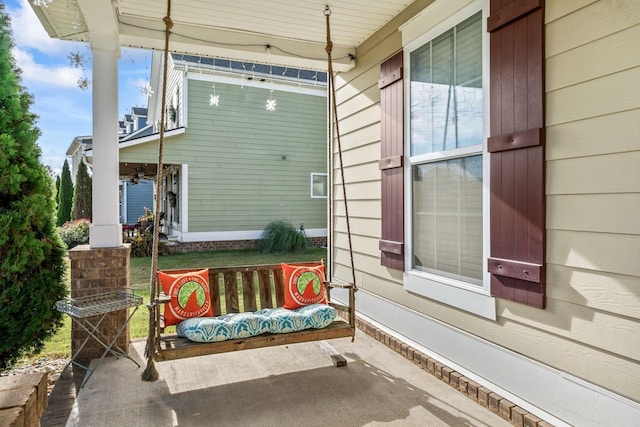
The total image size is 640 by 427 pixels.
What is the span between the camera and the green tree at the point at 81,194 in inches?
474

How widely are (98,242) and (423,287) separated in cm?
263

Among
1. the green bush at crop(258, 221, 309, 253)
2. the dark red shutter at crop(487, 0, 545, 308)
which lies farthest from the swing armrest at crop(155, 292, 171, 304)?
the green bush at crop(258, 221, 309, 253)

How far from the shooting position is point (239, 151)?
1012 cm

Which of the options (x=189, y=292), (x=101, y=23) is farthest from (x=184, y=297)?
(x=101, y=23)

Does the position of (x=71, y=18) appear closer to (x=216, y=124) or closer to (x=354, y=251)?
(x=354, y=251)

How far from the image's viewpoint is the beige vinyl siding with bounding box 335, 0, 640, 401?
1.78 meters

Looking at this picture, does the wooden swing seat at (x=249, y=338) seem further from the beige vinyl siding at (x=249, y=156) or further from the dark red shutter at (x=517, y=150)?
the beige vinyl siding at (x=249, y=156)

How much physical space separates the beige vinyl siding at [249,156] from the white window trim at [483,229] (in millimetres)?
7265

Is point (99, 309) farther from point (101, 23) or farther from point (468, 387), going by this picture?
point (468, 387)

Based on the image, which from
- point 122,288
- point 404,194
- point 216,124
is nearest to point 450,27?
point 404,194

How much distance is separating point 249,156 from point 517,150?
8.52 m

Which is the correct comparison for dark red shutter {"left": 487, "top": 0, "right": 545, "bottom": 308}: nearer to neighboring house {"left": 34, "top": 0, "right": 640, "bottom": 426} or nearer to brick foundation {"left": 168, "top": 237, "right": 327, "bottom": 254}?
neighboring house {"left": 34, "top": 0, "right": 640, "bottom": 426}

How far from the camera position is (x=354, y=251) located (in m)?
4.33

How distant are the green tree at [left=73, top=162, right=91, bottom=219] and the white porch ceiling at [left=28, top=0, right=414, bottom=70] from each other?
9795 millimetres
